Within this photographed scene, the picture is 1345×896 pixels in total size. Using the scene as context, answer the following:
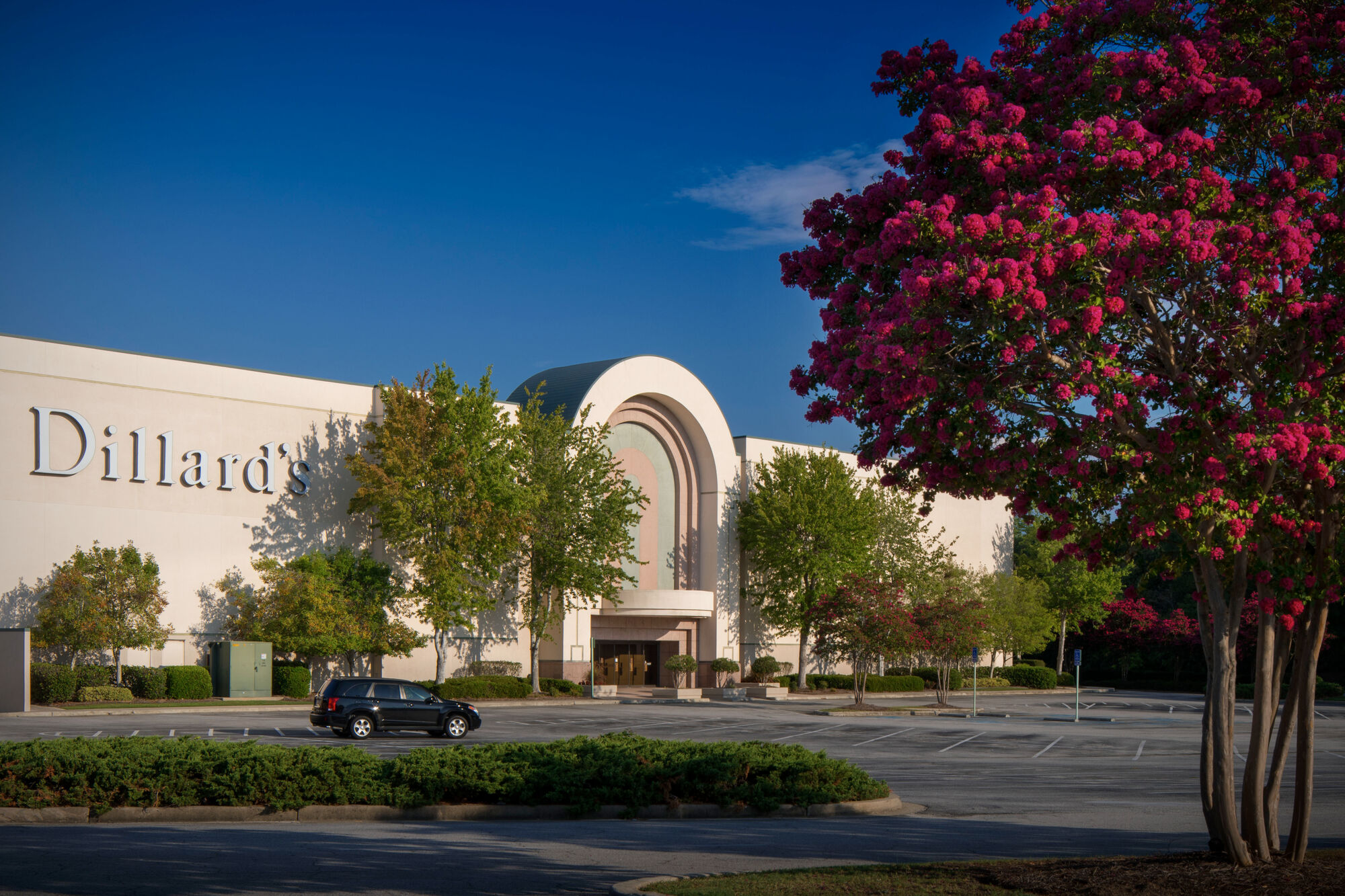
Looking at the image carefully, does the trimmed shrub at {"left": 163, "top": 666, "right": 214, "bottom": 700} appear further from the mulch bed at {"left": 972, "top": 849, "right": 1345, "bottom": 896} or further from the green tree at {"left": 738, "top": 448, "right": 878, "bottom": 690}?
the mulch bed at {"left": 972, "top": 849, "right": 1345, "bottom": 896}

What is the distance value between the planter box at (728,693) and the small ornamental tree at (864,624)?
581cm

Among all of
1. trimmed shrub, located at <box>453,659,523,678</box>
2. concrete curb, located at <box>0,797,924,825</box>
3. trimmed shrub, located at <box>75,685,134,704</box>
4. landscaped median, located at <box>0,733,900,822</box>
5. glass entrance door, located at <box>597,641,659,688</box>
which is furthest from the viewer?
glass entrance door, located at <box>597,641,659,688</box>

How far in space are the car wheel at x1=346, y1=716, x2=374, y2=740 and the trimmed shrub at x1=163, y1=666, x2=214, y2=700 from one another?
14.7 m

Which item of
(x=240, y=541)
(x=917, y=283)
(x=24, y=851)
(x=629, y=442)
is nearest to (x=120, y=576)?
(x=240, y=541)

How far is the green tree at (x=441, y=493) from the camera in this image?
44.2 meters

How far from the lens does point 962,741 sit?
30.1 meters

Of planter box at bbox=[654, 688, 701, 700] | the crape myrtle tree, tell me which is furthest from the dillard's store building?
the crape myrtle tree

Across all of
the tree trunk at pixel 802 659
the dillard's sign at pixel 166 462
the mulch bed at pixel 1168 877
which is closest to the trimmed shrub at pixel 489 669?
the dillard's sign at pixel 166 462

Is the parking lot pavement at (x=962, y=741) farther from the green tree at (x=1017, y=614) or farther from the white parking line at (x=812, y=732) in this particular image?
the green tree at (x=1017, y=614)

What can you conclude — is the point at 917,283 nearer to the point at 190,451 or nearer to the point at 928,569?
the point at 190,451

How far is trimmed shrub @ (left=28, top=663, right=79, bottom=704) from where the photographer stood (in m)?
36.5

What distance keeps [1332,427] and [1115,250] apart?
2172mm

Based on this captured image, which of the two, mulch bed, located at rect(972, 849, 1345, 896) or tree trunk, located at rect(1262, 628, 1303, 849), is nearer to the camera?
mulch bed, located at rect(972, 849, 1345, 896)

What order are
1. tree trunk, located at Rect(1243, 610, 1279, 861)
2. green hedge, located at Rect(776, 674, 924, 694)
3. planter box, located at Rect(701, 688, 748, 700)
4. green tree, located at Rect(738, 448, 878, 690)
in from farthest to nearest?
green hedge, located at Rect(776, 674, 924, 694)
green tree, located at Rect(738, 448, 878, 690)
planter box, located at Rect(701, 688, 748, 700)
tree trunk, located at Rect(1243, 610, 1279, 861)
